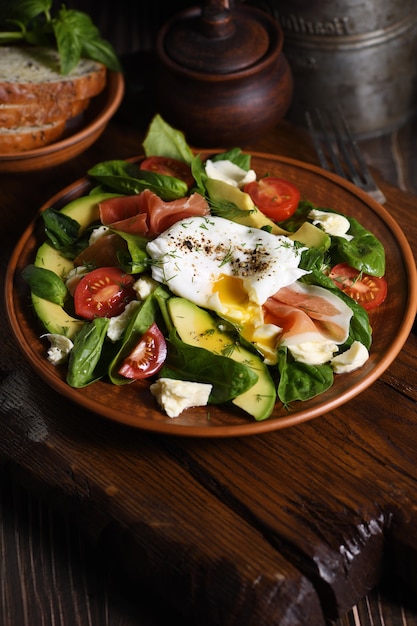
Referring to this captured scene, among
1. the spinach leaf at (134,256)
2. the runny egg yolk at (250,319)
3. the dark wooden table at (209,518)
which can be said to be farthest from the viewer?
the spinach leaf at (134,256)

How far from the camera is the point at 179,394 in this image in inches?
99.1

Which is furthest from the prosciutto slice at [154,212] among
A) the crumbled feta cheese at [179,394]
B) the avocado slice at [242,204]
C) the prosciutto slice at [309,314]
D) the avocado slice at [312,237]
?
the crumbled feta cheese at [179,394]

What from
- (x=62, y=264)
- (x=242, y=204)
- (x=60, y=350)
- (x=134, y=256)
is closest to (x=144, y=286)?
(x=134, y=256)

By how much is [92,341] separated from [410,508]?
111 cm

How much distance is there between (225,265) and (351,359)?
53cm

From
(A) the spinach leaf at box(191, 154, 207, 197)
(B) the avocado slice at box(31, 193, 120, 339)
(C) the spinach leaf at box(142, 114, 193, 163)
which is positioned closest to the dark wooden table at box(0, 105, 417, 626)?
(B) the avocado slice at box(31, 193, 120, 339)

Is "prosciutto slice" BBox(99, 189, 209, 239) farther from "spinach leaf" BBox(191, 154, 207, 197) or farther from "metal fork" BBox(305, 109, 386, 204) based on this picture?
"metal fork" BBox(305, 109, 386, 204)

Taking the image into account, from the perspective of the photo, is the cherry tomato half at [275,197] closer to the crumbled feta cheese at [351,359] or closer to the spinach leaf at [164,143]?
the spinach leaf at [164,143]

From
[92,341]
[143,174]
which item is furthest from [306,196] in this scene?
[92,341]

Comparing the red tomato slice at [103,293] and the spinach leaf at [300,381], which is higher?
the red tomato slice at [103,293]

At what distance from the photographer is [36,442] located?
2.76 m

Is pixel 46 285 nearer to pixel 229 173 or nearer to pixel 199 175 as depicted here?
pixel 199 175

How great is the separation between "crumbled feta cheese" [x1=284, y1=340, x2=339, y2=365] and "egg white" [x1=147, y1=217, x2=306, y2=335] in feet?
0.53

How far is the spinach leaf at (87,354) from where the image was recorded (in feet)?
8.53
